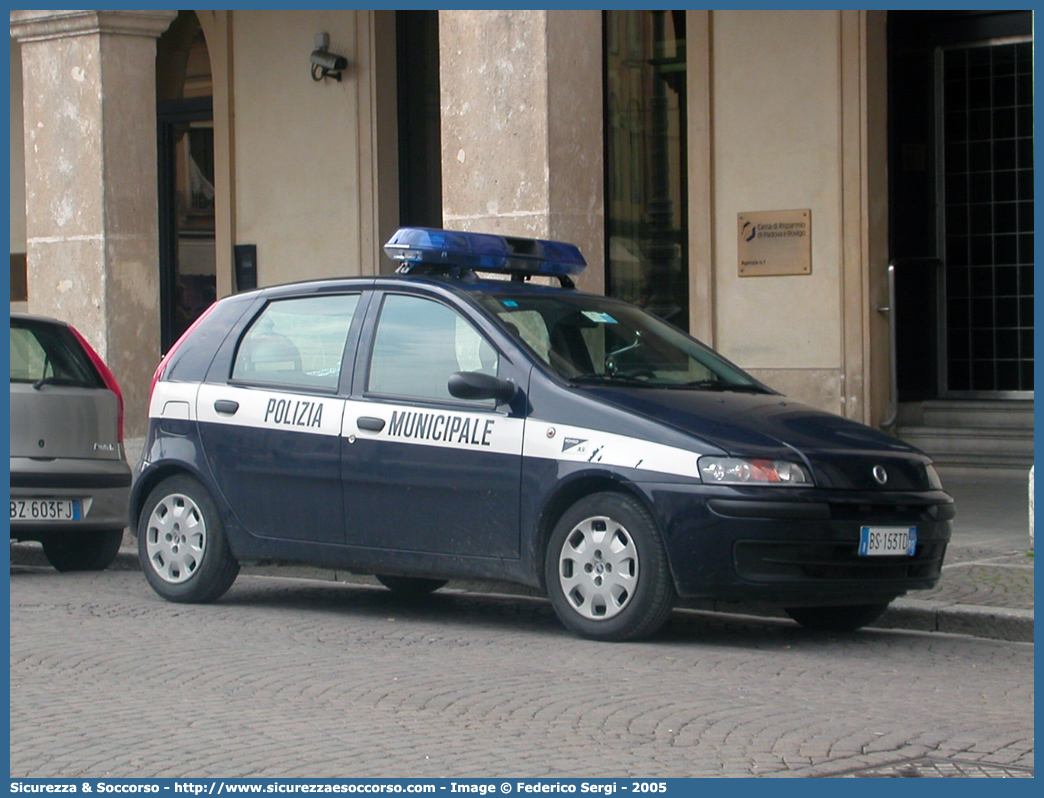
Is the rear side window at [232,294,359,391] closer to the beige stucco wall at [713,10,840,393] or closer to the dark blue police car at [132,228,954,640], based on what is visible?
the dark blue police car at [132,228,954,640]

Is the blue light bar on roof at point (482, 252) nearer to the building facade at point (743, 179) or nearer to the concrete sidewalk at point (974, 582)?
the concrete sidewalk at point (974, 582)

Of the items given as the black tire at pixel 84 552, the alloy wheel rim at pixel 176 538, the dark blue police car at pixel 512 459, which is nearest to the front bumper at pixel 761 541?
the dark blue police car at pixel 512 459

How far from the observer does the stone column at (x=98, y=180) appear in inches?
575

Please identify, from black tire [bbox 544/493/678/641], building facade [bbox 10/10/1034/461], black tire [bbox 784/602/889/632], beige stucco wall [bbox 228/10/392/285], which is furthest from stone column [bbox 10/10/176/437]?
black tire [bbox 784/602/889/632]

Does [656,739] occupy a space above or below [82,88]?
below

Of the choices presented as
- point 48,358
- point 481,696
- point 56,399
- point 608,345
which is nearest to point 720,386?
point 608,345

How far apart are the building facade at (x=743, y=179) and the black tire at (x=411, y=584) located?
4767 mm

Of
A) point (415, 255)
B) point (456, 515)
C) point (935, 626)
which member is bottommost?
point (935, 626)

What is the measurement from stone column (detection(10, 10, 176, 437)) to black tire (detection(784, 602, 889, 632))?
7.65 m

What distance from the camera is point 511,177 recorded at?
11781 mm

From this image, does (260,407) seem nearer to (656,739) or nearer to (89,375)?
(89,375)

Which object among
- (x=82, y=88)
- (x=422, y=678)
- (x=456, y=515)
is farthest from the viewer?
(x=82, y=88)

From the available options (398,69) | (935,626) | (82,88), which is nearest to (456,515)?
(935,626)

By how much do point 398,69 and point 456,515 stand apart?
34.5 feet
